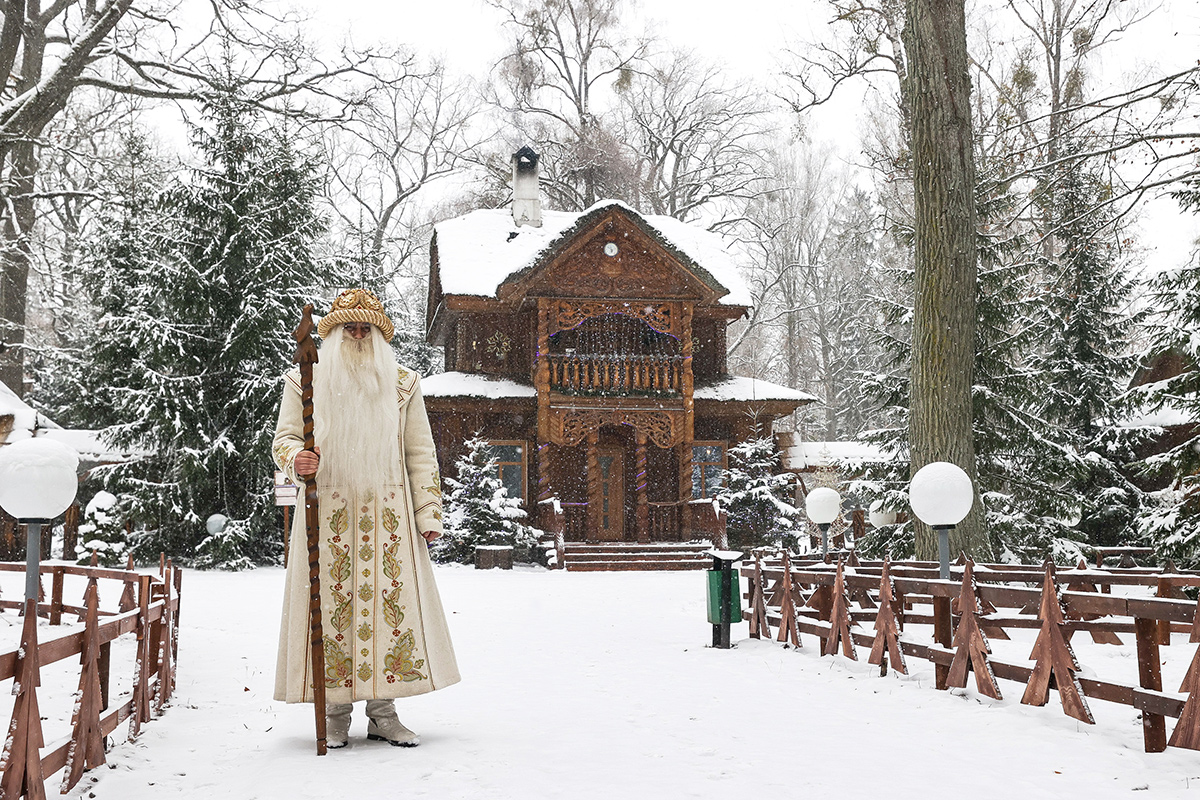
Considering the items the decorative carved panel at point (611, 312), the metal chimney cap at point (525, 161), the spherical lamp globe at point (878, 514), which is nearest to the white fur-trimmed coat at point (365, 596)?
the spherical lamp globe at point (878, 514)

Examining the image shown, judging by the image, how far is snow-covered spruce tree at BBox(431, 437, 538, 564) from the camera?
19203mm

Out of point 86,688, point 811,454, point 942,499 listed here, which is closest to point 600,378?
point 811,454

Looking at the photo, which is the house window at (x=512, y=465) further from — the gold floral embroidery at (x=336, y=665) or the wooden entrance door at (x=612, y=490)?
the gold floral embroidery at (x=336, y=665)

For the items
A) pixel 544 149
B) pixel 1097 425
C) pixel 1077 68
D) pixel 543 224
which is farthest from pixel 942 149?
pixel 544 149

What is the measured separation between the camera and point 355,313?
5188 mm


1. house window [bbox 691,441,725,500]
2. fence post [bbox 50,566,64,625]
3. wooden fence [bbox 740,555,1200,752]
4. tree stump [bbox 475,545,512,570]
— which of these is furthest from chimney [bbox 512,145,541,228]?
wooden fence [bbox 740,555,1200,752]

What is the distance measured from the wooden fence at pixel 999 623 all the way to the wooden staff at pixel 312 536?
373cm

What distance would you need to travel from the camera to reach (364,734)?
517 cm

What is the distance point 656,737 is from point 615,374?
664 inches

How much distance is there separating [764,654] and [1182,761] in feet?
13.7

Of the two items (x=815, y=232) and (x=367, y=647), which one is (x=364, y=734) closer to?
(x=367, y=647)

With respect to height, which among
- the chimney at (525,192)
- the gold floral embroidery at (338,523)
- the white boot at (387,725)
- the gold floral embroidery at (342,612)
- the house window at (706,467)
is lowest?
the white boot at (387,725)

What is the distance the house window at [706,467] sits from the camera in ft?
76.3

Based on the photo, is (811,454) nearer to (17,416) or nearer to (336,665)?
(17,416)
